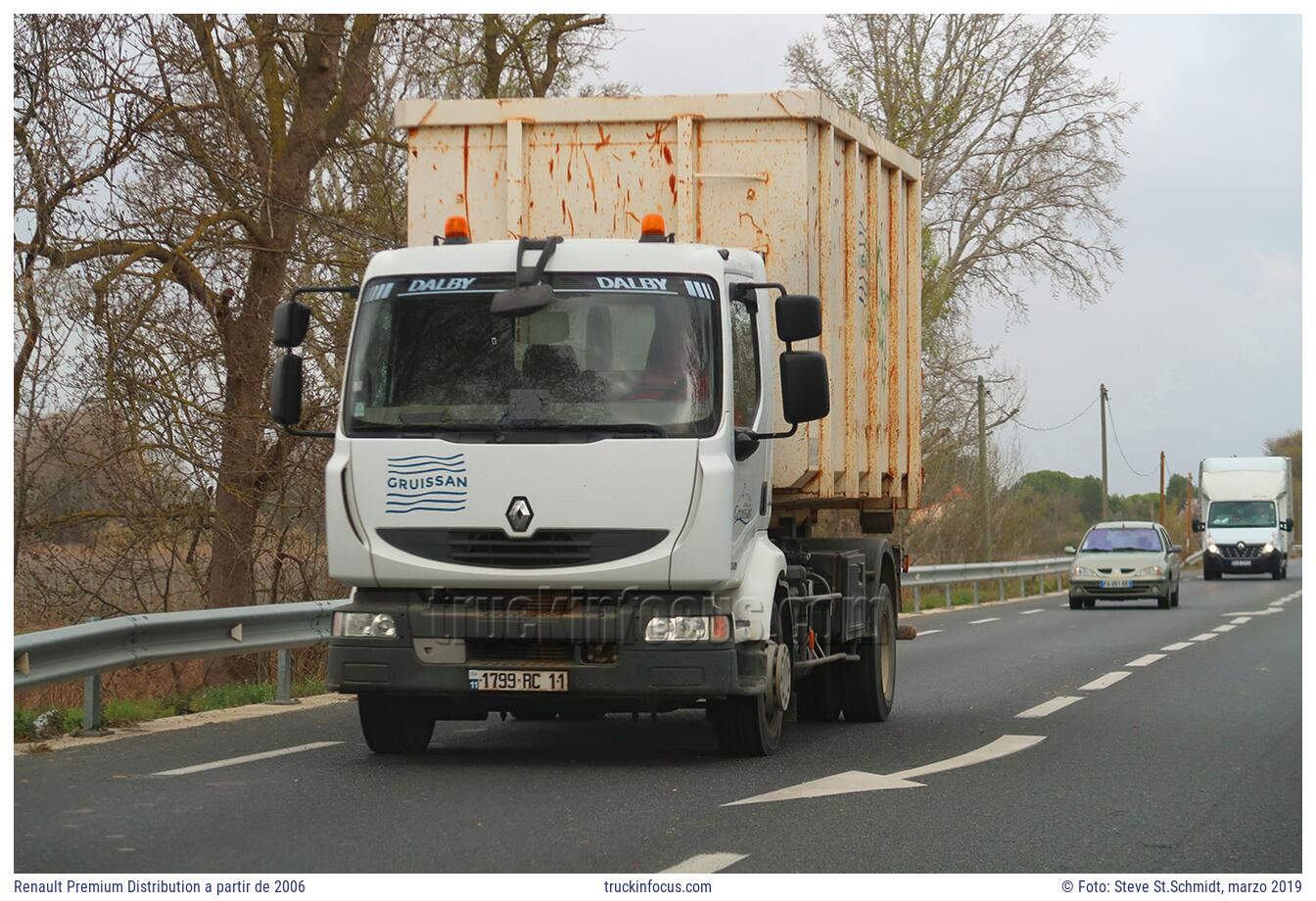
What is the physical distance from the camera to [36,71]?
1476 centimetres

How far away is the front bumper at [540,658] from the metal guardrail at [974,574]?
1679 cm

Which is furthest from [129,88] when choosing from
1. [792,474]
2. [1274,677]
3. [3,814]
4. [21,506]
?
[1274,677]

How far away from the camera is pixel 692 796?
26.7ft

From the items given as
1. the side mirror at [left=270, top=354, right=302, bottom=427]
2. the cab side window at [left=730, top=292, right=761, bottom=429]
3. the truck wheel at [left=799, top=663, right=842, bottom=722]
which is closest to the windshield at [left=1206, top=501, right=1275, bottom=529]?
the truck wheel at [left=799, top=663, right=842, bottom=722]

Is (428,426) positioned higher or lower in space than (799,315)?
lower

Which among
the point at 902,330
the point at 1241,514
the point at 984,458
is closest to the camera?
the point at 902,330

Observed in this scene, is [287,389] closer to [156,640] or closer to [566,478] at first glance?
[566,478]

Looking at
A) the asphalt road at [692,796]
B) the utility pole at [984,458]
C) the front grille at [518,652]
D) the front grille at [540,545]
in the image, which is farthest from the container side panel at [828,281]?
the utility pole at [984,458]

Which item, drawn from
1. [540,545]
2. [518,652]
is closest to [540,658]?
[518,652]

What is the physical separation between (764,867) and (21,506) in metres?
11.2

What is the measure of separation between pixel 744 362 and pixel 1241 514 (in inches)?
1733

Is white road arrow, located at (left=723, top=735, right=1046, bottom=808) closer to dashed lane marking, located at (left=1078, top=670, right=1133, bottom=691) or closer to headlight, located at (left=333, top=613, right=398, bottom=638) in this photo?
headlight, located at (left=333, top=613, right=398, bottom=638)

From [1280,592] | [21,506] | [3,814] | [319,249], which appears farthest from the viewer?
[1280,592]
